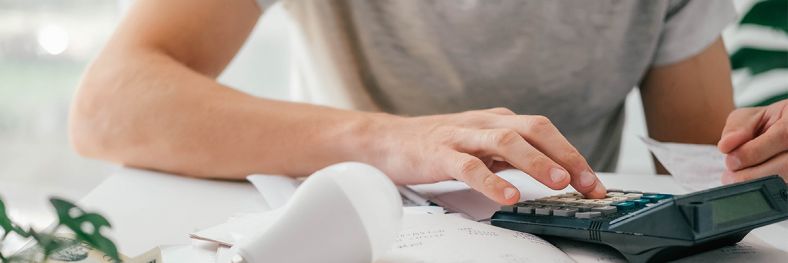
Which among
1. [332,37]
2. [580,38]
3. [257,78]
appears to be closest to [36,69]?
[257,78]

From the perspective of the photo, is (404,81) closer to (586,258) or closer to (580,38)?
(580,38)

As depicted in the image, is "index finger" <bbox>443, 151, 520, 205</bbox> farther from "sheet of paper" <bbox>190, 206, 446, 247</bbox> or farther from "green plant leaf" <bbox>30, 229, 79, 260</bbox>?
"green plant leaf" <bbox>30, 229, 79, 260</bbox>

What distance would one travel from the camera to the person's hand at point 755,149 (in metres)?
0.69

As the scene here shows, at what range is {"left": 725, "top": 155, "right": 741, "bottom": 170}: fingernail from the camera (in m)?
0.69

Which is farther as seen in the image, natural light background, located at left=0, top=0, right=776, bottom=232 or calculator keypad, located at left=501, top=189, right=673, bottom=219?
natural light background, located at left=0, top=0, right=776, bottom=232

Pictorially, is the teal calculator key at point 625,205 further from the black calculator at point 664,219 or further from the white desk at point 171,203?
the white desk at point 171,203

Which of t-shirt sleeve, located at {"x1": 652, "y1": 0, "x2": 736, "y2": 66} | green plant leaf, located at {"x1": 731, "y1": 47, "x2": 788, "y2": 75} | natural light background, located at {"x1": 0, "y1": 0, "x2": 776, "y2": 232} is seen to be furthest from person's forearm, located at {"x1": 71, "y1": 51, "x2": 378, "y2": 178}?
natural light background, located at {"x1": 0, "y1": 0, "x2": 776, "y2": 232}

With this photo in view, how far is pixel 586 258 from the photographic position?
0.50m

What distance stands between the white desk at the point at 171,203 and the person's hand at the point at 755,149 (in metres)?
0.06

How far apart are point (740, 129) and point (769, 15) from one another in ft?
2.32

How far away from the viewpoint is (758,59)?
1.35m

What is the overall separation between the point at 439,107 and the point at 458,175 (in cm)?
46

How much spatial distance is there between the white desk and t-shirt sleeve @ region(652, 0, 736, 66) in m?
0.34

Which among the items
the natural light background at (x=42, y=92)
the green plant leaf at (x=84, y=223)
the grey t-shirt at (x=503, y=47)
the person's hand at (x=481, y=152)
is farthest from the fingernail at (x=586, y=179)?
the natural light background at (x=42, y=92)
